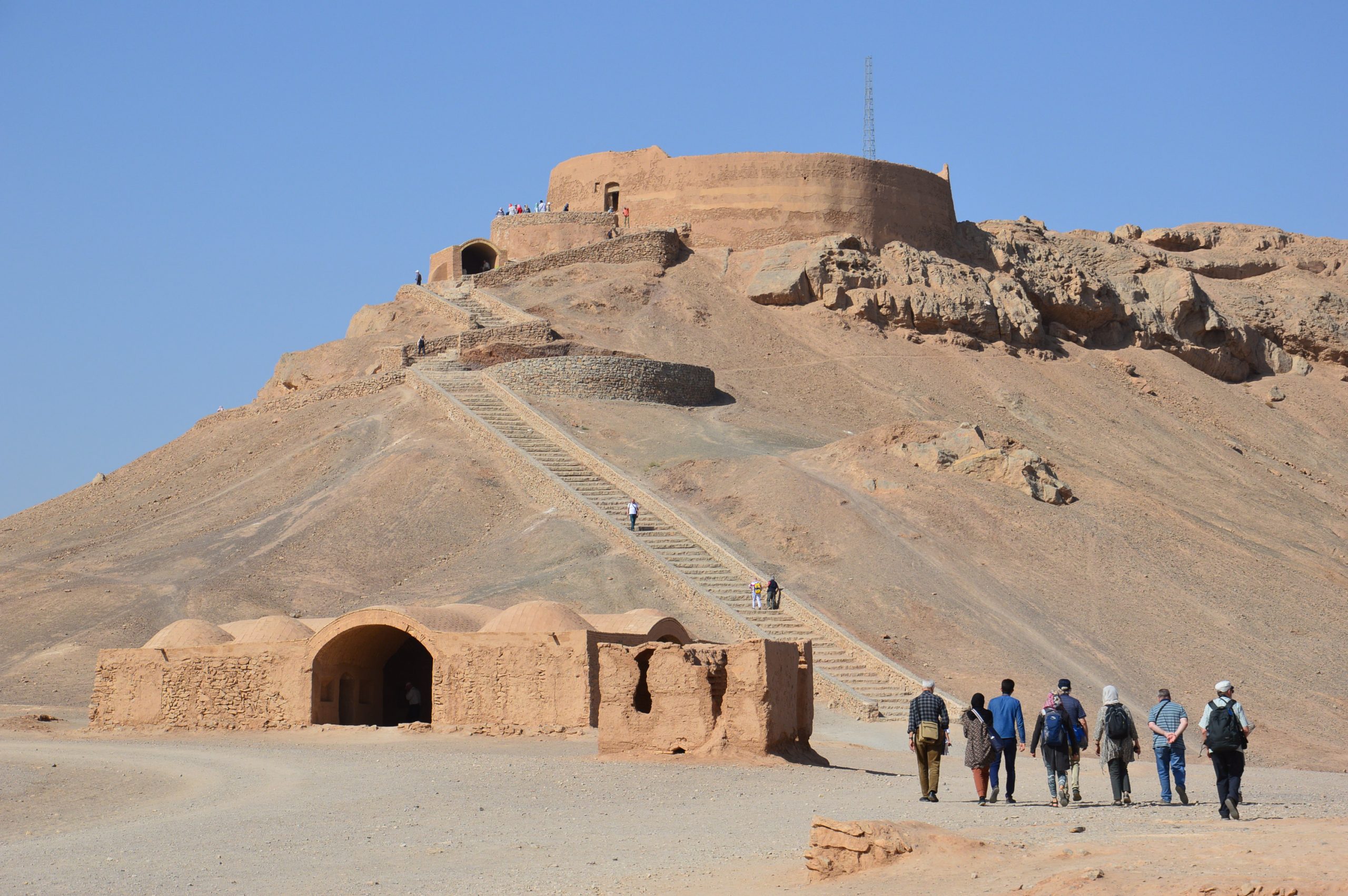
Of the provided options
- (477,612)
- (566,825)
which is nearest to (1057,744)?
(566,825)

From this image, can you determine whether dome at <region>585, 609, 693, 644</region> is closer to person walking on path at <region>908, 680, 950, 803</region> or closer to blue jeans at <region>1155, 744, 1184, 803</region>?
person walking on path at <region>908, 680, 950, 803</region>

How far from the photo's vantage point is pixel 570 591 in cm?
2573

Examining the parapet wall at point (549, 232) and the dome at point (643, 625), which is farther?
the parapet wall at point (549, 232)

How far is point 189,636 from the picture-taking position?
66.8 feet

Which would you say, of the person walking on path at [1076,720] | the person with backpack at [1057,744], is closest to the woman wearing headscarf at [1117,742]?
the person walking on path at [1076,720]

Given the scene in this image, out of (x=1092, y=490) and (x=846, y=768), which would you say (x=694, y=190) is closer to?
(x=1092, y=490)

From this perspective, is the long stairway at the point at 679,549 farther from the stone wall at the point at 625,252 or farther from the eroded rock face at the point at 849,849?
the eroded rock face at the point at 849,849

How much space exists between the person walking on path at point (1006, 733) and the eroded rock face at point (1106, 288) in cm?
3474

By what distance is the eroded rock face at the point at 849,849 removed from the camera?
348 inches

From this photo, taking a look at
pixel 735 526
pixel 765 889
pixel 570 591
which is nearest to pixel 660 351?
pixel 735 526

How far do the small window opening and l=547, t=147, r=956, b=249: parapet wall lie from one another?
34816mm

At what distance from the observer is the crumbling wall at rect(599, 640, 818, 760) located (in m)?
14.9

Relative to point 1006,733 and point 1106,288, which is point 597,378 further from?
point 1006,733

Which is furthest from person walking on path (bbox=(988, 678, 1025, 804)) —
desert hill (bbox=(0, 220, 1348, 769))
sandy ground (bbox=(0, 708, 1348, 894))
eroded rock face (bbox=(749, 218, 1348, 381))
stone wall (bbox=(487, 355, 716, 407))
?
eroded rock face (bbox=(749, 218, 1348, 381))
